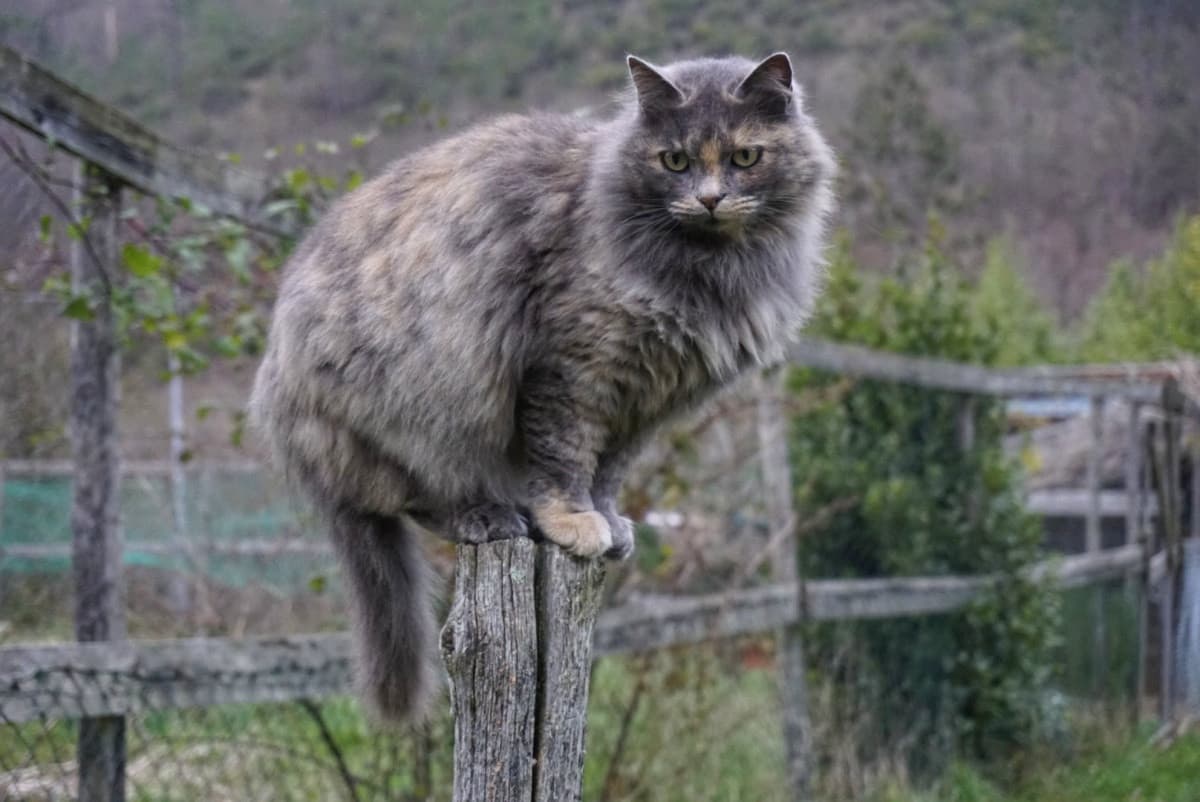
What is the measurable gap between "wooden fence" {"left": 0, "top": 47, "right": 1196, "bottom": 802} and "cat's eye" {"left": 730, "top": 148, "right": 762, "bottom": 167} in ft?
3.05

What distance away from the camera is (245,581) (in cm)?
543

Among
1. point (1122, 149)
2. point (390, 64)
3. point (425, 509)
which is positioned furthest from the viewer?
point (1122, 149)

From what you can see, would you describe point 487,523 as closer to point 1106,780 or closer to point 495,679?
point 495,679

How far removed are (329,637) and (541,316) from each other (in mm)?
1393

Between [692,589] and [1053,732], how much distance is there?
219cm

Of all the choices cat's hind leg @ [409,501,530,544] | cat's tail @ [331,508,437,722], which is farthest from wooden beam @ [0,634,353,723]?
cat's hind leg @ [409,501,530,544]

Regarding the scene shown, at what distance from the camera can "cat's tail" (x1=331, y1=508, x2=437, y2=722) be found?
2.60 meters

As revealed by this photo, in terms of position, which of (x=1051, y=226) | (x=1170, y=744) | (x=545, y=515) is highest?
(x=1051, y=226)

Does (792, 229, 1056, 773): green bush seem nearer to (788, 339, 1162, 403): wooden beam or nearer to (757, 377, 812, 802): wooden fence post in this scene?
(788, 339, 1162, 403): wooden beam

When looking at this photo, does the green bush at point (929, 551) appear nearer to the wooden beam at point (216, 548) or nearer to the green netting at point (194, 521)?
the wooden beam at point (216, 548)

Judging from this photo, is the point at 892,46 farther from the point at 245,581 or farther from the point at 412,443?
the point at 412,443

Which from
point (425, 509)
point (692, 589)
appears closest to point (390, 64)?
point (692, 589)

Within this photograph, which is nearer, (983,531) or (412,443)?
(412,443)

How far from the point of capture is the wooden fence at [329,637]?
211 cm
